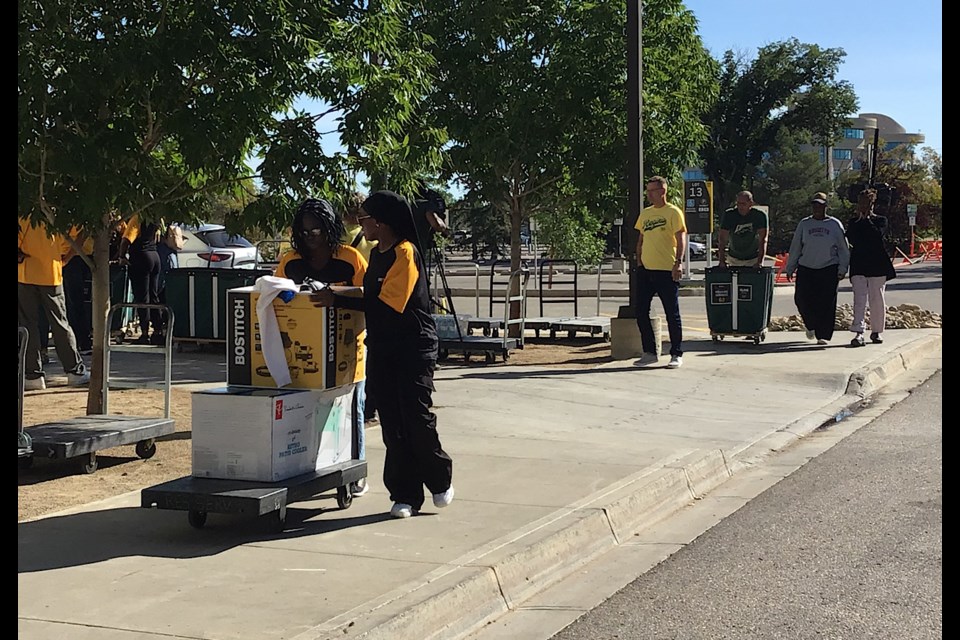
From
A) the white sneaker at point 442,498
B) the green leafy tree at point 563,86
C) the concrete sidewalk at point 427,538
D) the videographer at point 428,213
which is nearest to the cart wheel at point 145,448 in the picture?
the concrete sidewalk at point 427,538

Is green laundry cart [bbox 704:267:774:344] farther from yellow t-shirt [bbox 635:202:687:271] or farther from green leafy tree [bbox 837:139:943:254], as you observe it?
green leafy tree [bbox 837:139:943:254]

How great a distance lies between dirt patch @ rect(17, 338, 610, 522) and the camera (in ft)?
24.4

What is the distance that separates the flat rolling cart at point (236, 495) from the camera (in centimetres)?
621

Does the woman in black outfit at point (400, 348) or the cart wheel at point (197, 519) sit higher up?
the woman in black outfit at point (400, 348)

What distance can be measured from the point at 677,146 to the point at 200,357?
668cm

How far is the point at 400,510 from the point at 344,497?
1.33 ft

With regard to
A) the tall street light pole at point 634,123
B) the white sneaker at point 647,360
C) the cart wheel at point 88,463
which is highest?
the tall street light pole at point 634,123

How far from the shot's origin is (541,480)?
7.98 metres

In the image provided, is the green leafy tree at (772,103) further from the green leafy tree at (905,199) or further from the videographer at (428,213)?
the videographer at (428,213)

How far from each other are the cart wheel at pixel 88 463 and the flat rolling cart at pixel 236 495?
155 cm

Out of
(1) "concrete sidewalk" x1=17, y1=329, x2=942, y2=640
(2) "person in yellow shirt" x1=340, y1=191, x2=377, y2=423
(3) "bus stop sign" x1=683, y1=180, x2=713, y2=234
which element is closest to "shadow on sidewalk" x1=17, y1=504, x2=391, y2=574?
(1) "concrete sidewalk" x1=17, y1=329, x2=942, y2=640

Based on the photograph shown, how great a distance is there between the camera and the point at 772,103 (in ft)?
234

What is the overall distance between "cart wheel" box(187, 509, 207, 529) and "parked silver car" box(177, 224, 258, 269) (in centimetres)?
1581

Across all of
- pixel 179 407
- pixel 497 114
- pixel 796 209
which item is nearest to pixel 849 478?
pixel 179 407
